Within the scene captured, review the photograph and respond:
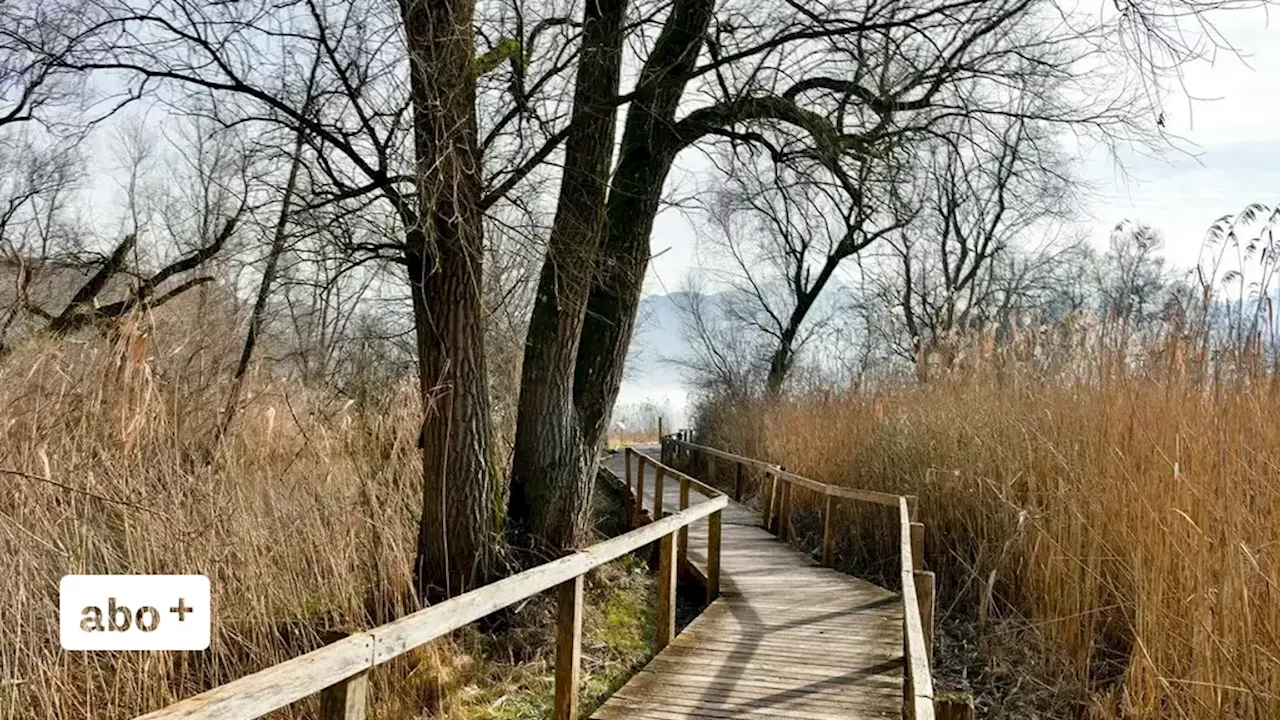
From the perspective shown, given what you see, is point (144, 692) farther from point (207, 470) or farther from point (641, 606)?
point (641, 606)

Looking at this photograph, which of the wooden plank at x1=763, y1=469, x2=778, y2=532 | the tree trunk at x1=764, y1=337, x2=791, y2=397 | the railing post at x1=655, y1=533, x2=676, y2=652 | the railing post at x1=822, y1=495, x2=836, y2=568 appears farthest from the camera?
the tree trunk at x1=764, y1=337, x2=791, y2=397

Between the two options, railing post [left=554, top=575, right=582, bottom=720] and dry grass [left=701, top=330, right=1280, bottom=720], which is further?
railing post [left=554, top=575, right=582, bottom=720]

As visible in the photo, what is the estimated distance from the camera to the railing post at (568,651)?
4047 mm

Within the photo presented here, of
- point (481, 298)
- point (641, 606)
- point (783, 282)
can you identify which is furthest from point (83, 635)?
point (783, 282)

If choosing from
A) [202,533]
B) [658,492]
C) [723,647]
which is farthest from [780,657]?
[658,492]

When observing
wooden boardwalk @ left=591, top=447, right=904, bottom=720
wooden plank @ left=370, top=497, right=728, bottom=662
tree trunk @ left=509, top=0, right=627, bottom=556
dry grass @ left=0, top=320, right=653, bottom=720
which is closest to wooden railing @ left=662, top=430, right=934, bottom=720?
wooden boardwalk @ left=591, top=447, right=904, bottom=720

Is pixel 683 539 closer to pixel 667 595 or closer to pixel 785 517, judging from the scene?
pixel 785 517

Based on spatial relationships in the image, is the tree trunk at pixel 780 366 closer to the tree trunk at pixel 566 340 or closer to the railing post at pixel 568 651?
the tree trunk at pixel 566 340

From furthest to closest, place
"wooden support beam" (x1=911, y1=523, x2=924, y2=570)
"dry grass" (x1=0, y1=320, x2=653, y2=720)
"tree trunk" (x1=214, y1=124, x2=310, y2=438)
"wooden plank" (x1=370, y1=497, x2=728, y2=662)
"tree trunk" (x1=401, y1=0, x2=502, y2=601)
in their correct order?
1. "wooden support beam" (x1=911, y1=523, x2=924, y2=570)
2. "tree trunk" (x1=401, y1=0, x2=502, y2=601)
3. "tree trunk" (x1=214, y1=124, x2=310, y2=438)
4. "dry grass" (x1=0, y1=320, x2=653, y2=720)
5. "wooden plank" (x1=370, y1=497, x2=728, y2=662)

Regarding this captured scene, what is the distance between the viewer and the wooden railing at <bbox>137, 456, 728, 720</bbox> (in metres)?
2.00

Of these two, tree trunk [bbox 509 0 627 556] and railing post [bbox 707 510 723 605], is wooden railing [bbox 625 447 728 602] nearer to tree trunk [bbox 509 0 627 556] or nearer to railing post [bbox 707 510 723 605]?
railing post [bbox 707 510 723 605]

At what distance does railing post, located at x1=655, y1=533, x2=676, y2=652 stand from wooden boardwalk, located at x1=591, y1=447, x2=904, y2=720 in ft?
0.34

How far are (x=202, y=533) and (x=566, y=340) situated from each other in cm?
304

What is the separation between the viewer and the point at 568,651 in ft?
13.5
